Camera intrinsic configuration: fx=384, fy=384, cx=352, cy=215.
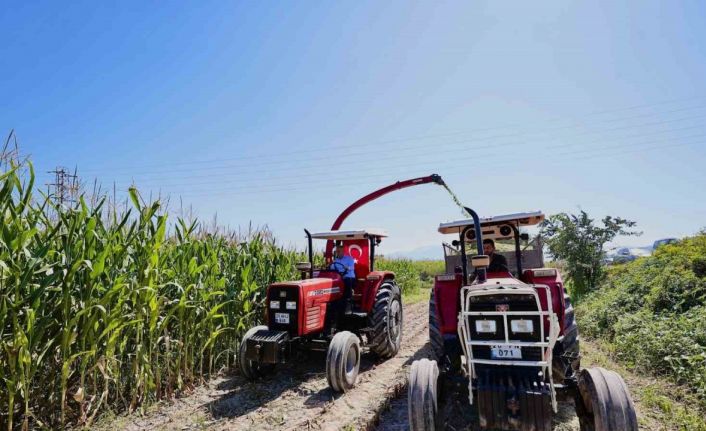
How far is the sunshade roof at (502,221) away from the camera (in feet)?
14.2

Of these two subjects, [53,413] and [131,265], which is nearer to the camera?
[53,413]

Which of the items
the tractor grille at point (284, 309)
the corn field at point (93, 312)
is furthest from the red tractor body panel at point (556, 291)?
the corn field at point (93, 312)

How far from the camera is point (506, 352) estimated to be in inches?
123

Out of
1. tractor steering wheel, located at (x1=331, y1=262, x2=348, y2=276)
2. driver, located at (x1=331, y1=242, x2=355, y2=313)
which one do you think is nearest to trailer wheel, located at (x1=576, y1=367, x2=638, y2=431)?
driver, located at (x1=331, y1=242, x2=355, y2=313)

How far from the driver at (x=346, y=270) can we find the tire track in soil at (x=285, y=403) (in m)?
1.14

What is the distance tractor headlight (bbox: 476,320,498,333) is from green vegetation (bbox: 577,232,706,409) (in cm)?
259

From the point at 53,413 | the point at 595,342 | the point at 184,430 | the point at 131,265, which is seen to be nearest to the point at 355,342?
the point at 184,430

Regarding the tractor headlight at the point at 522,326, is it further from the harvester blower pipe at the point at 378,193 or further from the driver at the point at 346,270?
the harvester blower pipe at the point at 378,193

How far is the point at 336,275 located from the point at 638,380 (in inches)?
164

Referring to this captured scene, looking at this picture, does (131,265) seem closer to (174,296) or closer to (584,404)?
(174,296)

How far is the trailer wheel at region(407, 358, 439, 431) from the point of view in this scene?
2.99 meters

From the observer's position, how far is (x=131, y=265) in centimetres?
425

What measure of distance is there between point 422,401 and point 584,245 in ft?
33.7

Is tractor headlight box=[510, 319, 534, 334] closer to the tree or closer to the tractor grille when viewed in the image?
the tractor grille
